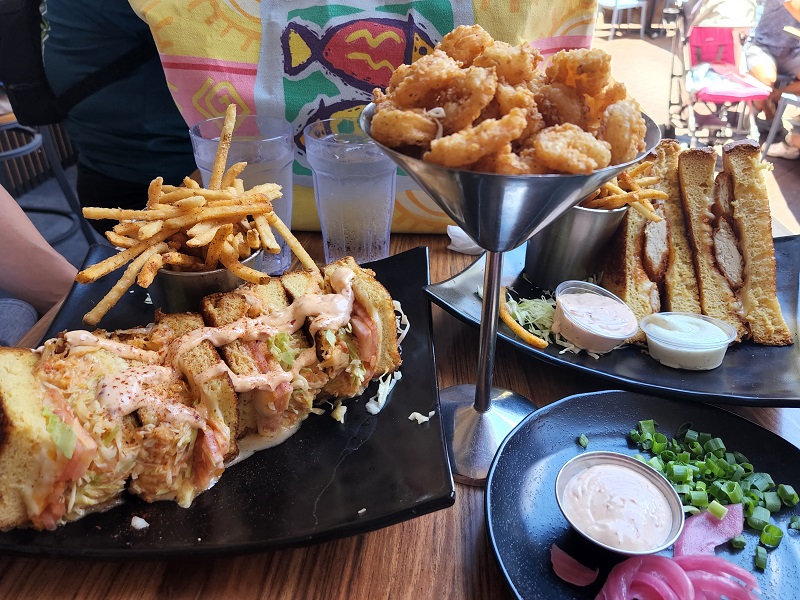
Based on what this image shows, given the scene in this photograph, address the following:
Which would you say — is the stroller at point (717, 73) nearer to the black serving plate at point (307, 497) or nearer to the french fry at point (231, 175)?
the french fry at point (231, 175)

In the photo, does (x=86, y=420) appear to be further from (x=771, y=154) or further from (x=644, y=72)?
(x=644, y=72)

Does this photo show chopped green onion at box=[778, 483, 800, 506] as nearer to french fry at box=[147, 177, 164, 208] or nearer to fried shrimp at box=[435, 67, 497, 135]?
fried shrimp at box=[435, 67, 497, 135]

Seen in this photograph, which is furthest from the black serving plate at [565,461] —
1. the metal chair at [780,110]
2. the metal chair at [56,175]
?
the metal chair at [780,110]

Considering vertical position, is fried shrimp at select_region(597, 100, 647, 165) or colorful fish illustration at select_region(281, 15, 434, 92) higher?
colorful fish illustration at select_region(281, 15, 434, 92)

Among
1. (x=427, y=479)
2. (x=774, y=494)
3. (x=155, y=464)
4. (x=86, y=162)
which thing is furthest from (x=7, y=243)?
(x=774, y=494)

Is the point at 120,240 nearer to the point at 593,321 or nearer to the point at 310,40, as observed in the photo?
the point at 310,40

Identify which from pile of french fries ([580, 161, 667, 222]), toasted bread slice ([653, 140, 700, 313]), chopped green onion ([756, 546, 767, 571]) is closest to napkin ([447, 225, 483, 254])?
pile of french fries ([580, 161, 667, 222])
